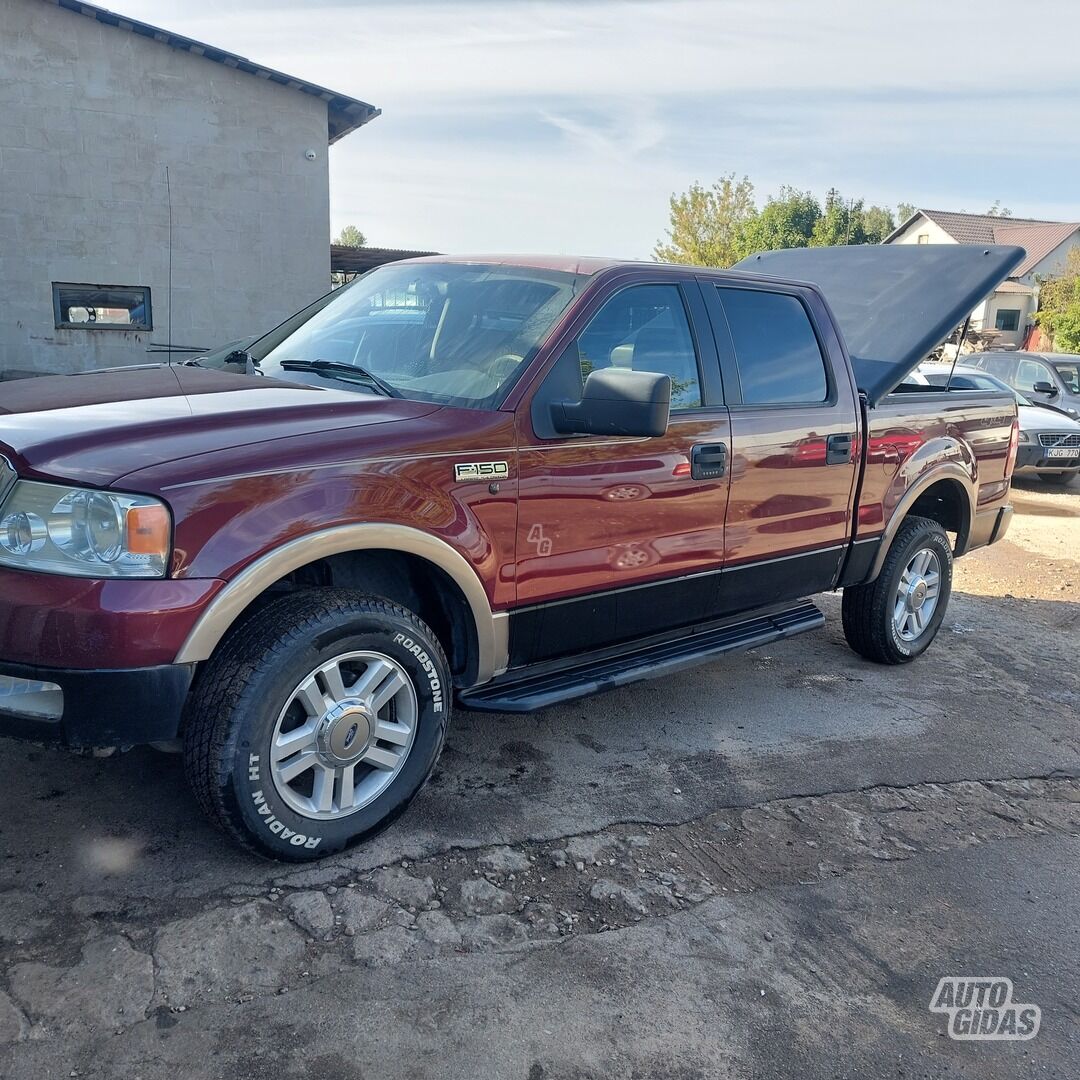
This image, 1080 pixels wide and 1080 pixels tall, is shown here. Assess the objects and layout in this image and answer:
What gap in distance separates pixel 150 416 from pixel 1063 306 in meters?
40.0

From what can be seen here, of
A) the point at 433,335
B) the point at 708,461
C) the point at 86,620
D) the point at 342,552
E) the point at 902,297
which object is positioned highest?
the point at 902,297

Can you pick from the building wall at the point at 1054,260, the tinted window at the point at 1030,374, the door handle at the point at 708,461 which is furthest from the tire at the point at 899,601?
the building wall at the point at 1054,260

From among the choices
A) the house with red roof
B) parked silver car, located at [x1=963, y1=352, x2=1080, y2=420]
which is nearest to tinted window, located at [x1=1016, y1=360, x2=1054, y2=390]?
parked silver car, located at [x1=963, y1=352, x2=1080, y2=420]

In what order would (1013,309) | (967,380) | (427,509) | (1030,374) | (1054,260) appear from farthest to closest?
(1013,309), (1054,260), (1030,374), (967,380), (427,509)

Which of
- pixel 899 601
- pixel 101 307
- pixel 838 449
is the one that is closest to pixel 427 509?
pixel 838 449

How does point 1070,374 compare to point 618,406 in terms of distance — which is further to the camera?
point 1070,374

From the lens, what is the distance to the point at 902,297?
5223 mm

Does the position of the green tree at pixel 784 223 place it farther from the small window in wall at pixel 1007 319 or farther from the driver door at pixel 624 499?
the driver door at pixel 624 499

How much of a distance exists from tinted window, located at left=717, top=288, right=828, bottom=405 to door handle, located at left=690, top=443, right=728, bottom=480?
0.33 metres

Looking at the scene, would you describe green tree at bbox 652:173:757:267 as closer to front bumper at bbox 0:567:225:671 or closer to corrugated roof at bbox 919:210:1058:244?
corrugated roof at bbox 919:210:1058:244

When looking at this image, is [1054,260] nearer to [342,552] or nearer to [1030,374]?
[1030,374]

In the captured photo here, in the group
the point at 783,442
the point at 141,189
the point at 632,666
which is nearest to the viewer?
the point at 632,666

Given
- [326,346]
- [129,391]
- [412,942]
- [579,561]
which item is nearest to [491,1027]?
[412,942]

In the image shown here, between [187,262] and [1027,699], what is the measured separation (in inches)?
515
